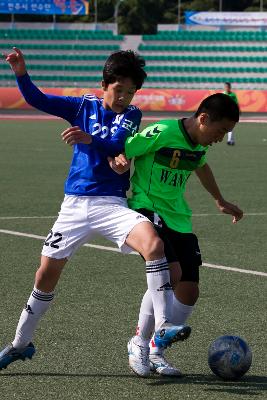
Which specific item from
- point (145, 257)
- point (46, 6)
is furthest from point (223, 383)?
point (46, 6)

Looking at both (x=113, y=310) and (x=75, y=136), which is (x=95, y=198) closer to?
(x=75, y=136)

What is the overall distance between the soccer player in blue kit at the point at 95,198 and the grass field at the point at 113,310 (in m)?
0.28

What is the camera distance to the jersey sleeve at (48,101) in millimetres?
6152

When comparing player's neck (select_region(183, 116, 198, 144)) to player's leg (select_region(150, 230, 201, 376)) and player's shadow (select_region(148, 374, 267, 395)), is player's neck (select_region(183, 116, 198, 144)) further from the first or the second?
player's shadow (select_region(148, 374, 267, 395))

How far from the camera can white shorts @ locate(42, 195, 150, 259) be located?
19.2 feet

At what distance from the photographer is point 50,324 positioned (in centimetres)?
723

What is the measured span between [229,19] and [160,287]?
57.2 meters

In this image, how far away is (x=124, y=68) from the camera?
6051 mm

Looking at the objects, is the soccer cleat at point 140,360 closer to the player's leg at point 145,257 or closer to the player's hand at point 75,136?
the player's leg at point 145,257

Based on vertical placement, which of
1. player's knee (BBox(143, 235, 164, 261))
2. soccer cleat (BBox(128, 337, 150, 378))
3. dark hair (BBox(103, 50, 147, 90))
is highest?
dark hair (BBox(103, 50, 147, 90))

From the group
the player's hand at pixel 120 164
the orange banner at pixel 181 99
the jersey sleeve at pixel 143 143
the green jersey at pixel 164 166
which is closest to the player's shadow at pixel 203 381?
the green jersey at pixel 164 166

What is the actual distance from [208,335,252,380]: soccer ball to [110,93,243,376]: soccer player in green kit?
220 mm

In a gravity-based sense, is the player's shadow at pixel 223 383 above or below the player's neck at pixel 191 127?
below

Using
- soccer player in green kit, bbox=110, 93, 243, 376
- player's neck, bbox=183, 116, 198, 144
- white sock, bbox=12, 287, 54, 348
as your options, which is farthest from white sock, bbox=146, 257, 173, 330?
player's neck, bbox=183, 116, 198, 144
